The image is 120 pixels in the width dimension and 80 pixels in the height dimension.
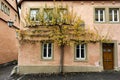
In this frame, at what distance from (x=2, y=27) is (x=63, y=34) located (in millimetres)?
10470

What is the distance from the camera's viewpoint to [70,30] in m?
19.8

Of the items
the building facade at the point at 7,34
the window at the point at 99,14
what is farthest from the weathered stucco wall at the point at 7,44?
the window at the point at 99,14

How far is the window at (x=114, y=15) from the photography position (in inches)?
796

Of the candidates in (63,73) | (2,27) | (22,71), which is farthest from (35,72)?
(2,27)

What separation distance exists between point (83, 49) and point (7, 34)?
13029mm

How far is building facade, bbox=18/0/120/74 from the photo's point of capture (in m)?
19.6

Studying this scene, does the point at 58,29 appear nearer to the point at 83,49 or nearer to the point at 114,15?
the point at 83,49

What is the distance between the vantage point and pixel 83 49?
2002 cm

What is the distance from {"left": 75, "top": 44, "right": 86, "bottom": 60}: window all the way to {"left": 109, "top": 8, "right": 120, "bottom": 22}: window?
3690 millimetres

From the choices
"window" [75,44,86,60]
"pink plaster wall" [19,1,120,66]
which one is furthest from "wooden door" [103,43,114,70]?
"window" [75,44,86,60]

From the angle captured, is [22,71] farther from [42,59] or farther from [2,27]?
[2,27]

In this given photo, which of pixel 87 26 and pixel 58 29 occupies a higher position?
pixel 87 26

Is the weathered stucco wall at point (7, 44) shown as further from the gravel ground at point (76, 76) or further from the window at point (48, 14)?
the gravel ground at point (76, 76)

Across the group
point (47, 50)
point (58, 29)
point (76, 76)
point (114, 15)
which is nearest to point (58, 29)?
point (58, 29)
